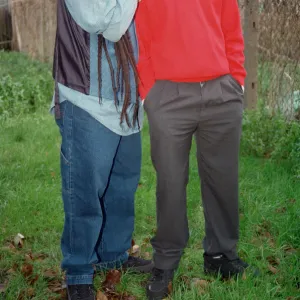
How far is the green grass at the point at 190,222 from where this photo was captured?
116 inches

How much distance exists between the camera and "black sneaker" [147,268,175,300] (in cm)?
284

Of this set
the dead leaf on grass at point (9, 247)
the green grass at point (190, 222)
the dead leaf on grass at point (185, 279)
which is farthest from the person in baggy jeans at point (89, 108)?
the dead leaf on grass at point (9, 247)

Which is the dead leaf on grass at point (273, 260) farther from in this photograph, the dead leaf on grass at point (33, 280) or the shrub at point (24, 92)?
the shrub at point (24, 92)

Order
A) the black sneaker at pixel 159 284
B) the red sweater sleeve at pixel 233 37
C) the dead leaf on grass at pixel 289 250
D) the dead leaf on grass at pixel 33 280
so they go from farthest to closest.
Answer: the dead leaf on grass at pixel 289 250 → the dead leaf on grass at pixel 33 280 → the black sneaker at pixel 159 284 → the red sweater sleeve at pixel 233 37

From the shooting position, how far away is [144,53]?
2633 millimetres

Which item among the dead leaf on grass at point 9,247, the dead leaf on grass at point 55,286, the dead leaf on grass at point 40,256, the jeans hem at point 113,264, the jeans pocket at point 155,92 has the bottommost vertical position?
the dead leaf on grass at point 40,256

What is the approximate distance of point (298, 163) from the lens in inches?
179

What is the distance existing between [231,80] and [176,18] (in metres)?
0.42

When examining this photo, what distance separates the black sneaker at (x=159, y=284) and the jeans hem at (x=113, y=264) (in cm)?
31

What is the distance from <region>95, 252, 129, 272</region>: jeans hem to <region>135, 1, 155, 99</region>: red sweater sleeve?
1025 millimetres

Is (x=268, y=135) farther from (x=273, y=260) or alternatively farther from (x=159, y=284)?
(x=159, y=284)

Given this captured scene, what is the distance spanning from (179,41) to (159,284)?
1.24 metres

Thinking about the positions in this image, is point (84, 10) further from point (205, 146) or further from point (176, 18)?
point (205, 146)

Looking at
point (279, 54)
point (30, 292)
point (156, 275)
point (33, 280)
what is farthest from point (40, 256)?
point (279, 54)
